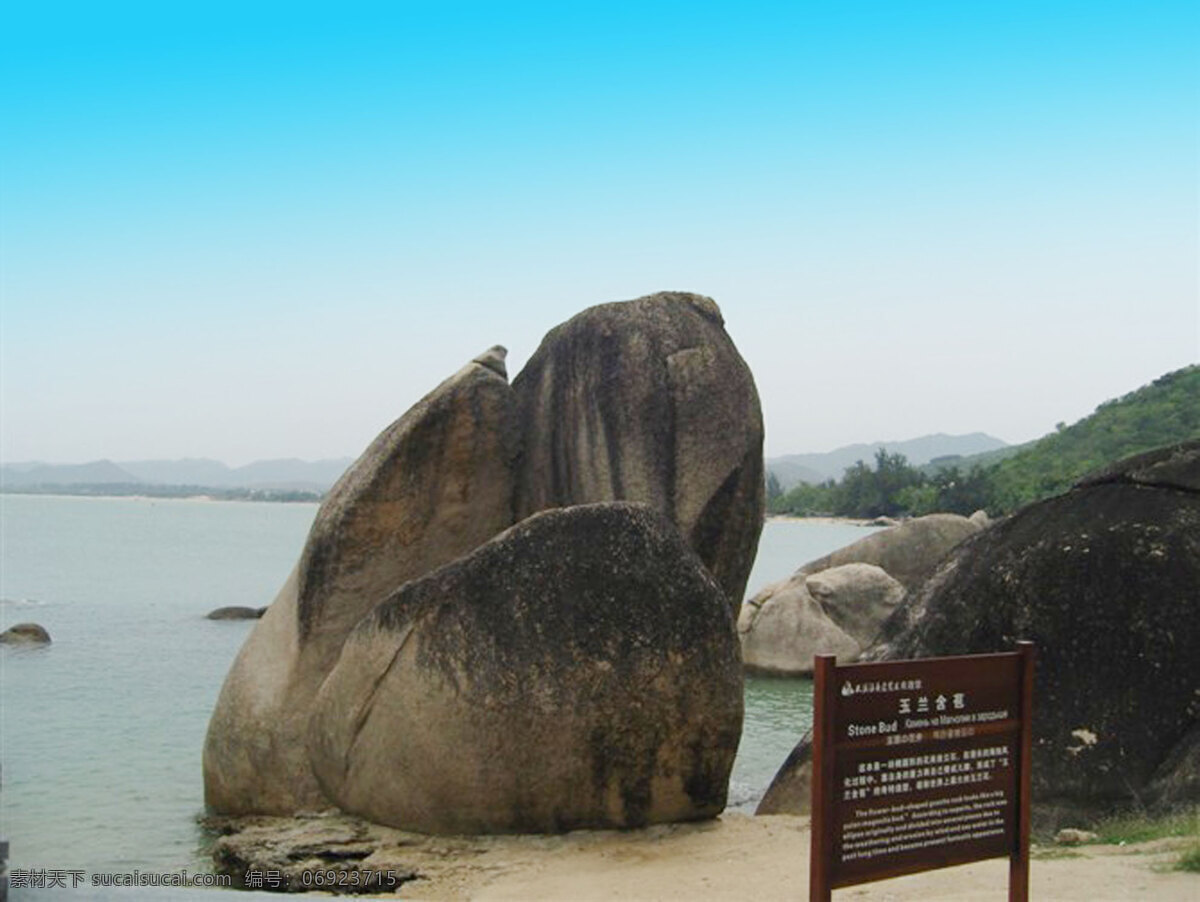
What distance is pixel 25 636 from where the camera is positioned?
25.7 meters

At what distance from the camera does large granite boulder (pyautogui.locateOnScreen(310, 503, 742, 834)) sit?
30.2 ft

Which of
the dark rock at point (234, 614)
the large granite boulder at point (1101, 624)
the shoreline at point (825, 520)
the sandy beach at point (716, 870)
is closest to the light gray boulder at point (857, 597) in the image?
the large granite boulder at point (1101, 624)

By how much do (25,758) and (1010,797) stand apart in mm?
11224

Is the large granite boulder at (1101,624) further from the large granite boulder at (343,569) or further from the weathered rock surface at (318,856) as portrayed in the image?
the large granite boulder at (343,569)

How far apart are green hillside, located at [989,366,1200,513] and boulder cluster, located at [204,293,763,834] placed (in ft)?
148

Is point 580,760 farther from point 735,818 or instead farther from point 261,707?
point 261,707

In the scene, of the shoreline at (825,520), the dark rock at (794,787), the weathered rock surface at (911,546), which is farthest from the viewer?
the shoreline at (825,520)

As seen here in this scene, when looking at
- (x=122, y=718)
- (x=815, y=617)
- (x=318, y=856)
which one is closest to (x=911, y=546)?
(x=815, y=617)

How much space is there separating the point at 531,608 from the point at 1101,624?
371 cm

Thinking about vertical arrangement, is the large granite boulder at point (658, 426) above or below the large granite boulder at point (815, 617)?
above

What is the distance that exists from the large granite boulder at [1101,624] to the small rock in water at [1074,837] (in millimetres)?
369

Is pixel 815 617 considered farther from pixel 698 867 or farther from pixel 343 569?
pixel 698 867

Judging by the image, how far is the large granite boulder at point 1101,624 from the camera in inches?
346

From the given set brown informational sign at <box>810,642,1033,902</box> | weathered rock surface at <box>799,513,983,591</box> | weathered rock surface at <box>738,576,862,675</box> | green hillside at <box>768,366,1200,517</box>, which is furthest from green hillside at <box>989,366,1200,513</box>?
brown informational sign at <box>810,642,1033,902</box>
